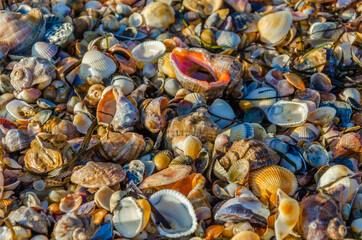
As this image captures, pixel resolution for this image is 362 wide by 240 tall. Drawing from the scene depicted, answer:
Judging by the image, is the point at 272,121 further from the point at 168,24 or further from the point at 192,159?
the point at 168,24

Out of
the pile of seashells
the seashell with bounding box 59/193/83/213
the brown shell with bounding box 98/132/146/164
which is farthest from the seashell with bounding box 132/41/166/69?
the seashell with bounding box 59/193/83/213

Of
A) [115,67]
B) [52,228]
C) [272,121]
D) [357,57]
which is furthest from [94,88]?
[357,57]

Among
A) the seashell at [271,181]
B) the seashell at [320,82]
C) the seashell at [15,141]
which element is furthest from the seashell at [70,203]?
the seashell at [320,82]

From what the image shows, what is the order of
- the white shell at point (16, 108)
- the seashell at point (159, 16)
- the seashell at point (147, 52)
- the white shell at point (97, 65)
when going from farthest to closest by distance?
the seashell at point (159, 16), the seashell at point (147, 52), the white shell at point (97, 65), the white shell at point (16, 108)

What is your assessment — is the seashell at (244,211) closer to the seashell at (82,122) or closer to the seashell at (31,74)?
the seashell at (82,122)

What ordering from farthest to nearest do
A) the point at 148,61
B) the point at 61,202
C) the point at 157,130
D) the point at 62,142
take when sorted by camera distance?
the point at 148,61
the point at 157,130
the point at 62,142
the point at 61,202
